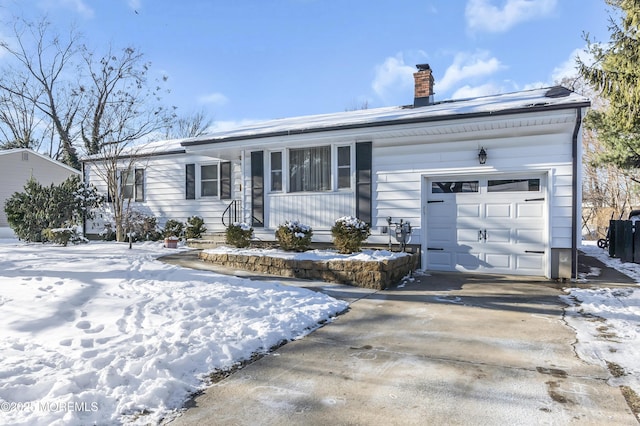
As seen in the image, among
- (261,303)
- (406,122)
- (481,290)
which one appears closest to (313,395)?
(261,303)

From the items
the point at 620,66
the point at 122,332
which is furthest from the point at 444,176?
the point at 122,332

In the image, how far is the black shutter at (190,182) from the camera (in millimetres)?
12445

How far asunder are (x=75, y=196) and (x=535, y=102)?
518 inches

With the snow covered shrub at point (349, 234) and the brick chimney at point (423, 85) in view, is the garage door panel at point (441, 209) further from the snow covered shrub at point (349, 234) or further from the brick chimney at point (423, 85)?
the brick chimney at point (423, 85)

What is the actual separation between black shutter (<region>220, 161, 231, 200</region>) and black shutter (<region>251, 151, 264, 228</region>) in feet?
6.02

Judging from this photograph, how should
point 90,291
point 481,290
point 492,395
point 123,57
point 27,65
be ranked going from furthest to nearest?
point 27,65 → point 123,57 → point 481,290 → point 90,291 → point 492,395

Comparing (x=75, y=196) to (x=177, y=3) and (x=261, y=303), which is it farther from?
(x=261, y=303)

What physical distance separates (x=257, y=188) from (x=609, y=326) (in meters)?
7.72

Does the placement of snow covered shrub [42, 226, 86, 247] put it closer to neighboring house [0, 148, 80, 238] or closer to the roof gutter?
the roof gutter

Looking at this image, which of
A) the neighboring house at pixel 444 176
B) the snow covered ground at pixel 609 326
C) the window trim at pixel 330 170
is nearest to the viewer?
the snow covered ground at pixel 609 326

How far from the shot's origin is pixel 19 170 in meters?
20.6

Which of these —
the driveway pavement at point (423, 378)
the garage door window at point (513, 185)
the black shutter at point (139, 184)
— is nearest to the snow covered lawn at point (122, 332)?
the driveway pavement at point (423, 378)

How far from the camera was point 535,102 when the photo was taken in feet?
25.1

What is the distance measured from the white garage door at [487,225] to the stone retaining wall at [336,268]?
120cm
